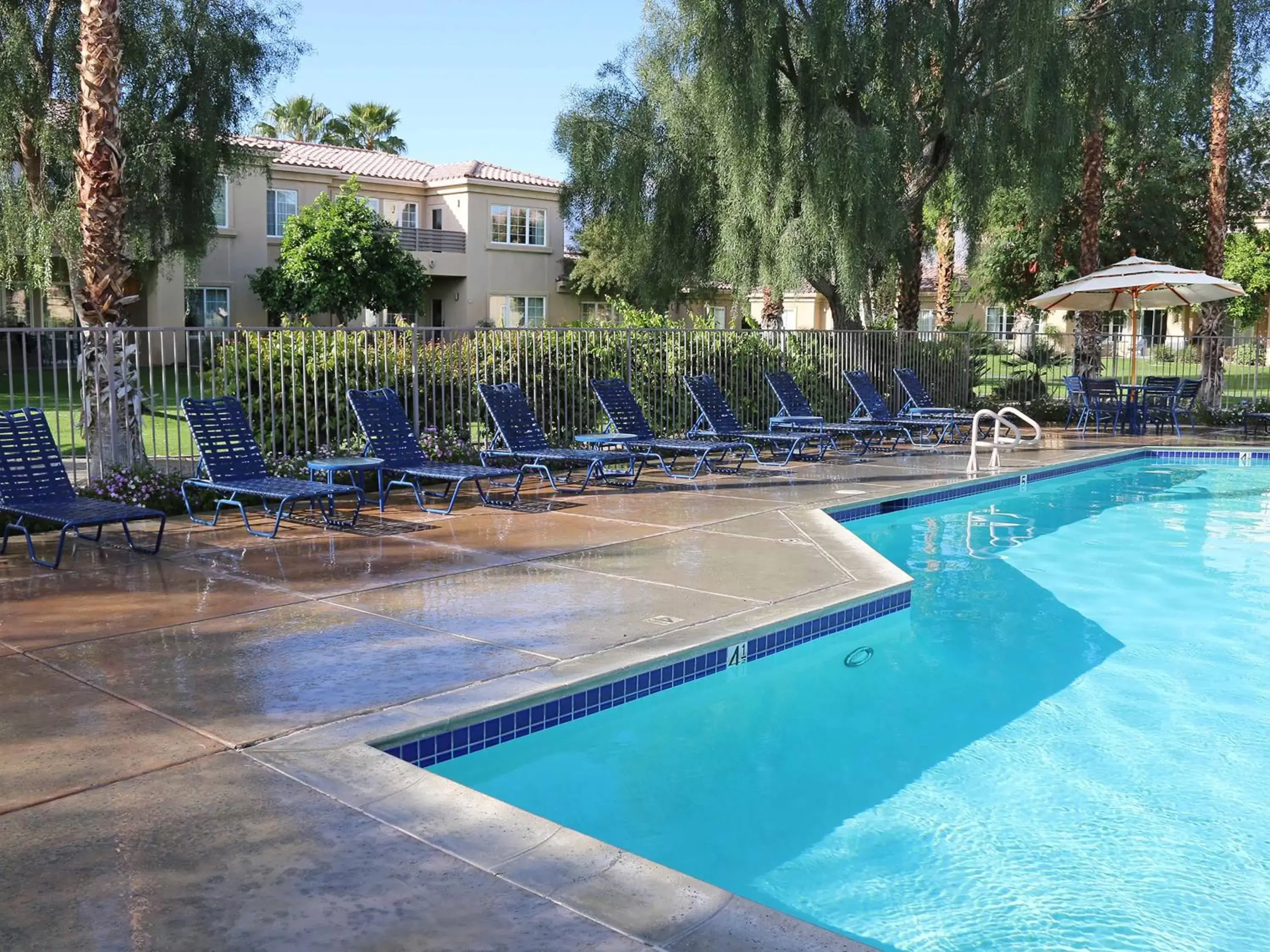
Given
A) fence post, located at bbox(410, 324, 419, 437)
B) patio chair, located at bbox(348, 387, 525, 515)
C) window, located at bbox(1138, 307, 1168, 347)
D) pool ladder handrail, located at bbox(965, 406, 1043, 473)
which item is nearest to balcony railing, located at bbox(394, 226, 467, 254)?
window, located at bbox(1138, 307, 1168, 347)

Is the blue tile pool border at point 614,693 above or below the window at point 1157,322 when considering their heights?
below

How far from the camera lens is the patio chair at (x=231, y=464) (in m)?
9.10

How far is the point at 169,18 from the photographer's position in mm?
17016

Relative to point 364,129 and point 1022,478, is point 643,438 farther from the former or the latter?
point 364,129

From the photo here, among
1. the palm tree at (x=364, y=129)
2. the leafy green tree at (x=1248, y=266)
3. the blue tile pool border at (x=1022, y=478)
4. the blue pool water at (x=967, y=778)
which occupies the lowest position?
the blue pool water at (x=967, y=778)

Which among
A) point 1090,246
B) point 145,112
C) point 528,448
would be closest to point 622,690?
point 528,448

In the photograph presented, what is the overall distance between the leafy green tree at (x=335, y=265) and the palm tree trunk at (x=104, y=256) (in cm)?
1939

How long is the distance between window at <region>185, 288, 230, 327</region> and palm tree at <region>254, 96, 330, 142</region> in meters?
30.4

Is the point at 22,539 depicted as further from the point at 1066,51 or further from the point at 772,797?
the point at 1066,51

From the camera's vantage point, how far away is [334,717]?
4.68 meters

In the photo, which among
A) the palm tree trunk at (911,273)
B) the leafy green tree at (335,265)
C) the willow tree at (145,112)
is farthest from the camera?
the leafy green tree at (335,265)

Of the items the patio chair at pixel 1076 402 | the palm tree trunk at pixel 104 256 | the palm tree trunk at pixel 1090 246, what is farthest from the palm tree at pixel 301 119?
the palm tree trunk at pixel 104 256

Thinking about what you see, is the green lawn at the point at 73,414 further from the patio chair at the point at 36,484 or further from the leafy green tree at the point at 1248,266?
the leafy green tree at the point at 1248,266

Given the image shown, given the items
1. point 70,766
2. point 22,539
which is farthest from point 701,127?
point 70,766
